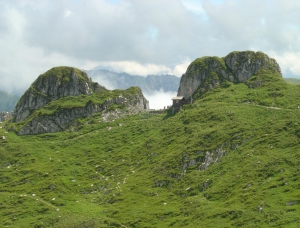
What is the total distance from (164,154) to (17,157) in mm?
71595

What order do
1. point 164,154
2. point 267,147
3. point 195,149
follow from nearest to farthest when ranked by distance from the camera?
point 267,147 < point 195,149 < point 164,154

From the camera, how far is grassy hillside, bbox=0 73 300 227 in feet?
353

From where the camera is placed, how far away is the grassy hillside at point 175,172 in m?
108

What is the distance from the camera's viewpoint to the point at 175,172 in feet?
461

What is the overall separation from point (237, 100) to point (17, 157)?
10332 cm

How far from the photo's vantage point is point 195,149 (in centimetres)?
14588

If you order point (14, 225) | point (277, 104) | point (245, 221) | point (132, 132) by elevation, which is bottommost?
point (14, 225)

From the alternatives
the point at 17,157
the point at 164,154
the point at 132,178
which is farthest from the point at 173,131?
the point at 17,157

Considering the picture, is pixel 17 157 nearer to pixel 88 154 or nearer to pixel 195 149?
pixel 88 154

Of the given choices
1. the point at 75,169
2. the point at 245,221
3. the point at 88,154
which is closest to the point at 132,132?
the point at 88,154

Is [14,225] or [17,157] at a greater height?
[17,157]

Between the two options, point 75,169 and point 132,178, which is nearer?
point 132,178

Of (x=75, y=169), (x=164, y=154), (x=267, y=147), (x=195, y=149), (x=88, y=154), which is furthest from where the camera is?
(x=88, y=154)

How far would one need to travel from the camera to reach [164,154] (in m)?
157
